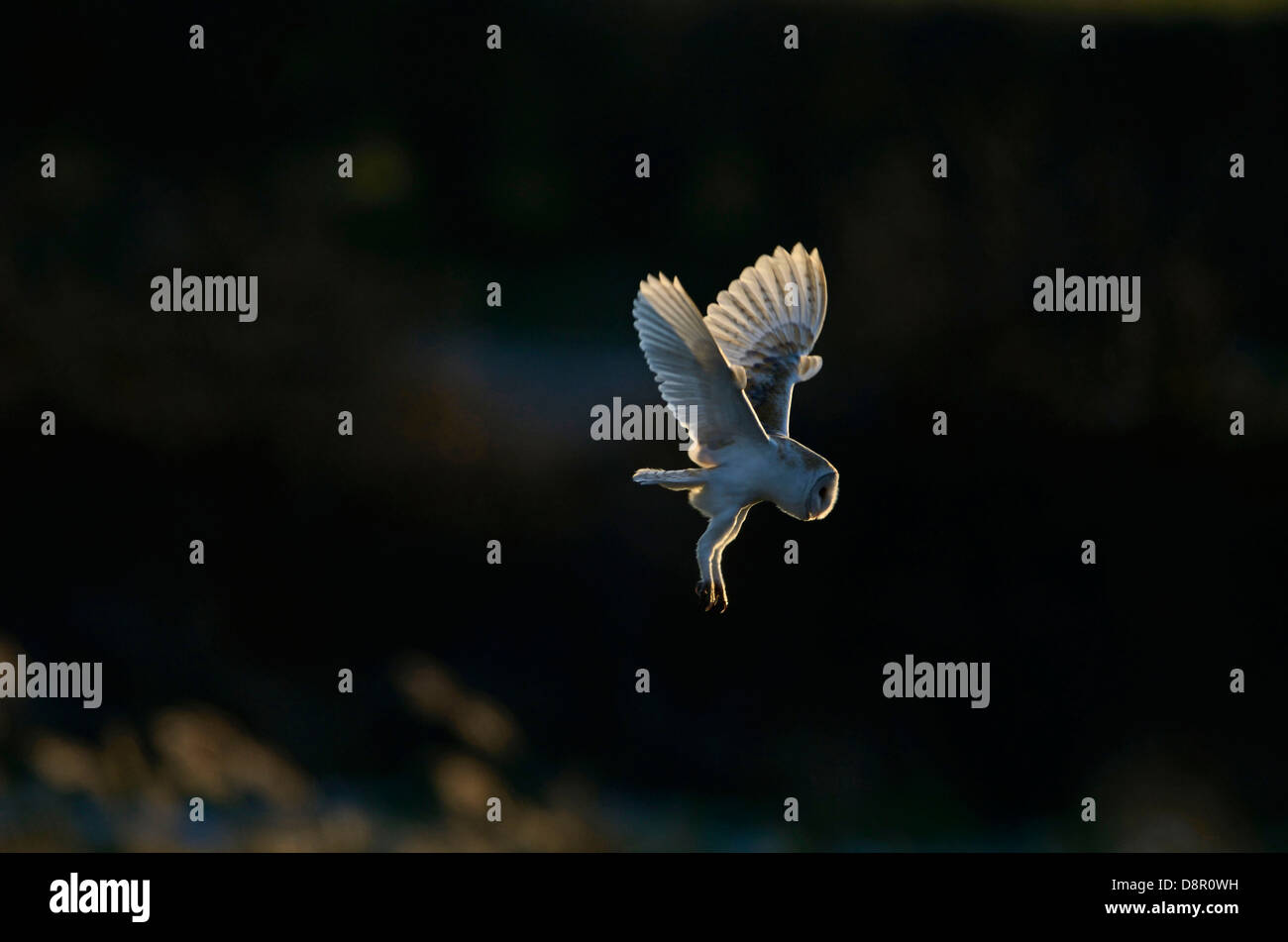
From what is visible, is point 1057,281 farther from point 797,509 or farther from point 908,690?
point 797,509

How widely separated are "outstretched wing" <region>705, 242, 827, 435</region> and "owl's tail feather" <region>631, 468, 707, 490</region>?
56cm

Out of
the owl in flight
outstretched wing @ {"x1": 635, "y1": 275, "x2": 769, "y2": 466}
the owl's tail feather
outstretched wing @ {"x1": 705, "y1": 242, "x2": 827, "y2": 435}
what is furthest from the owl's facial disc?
outstretched wing @ {"x1": 705, "y1": 242, "x2": 827, "y2": 435}

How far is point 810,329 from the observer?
476 cm

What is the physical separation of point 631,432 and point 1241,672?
544 cm

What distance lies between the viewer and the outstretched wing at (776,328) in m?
4.73

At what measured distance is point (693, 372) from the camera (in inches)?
162

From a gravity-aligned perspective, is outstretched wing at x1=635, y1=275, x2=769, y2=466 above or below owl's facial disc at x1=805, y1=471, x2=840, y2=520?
above

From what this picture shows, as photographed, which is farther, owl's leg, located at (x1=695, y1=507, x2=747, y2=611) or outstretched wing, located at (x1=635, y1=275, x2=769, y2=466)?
owl's leg, located at (x1=695, y1=507, x2=747, y2=611)

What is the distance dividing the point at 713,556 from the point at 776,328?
0.97 meters

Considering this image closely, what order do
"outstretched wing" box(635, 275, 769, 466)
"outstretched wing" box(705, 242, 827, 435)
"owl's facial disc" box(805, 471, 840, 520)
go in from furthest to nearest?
"outstretched wing" box(705, 242, 827, 435)
"owl's facial disc" box(805, 471, 840, 520)
"outstretched wing" box(635, 275, 769, 466)

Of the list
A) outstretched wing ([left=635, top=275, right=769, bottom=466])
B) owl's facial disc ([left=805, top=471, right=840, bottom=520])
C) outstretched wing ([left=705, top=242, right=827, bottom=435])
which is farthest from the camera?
outstretched wing ([left=705, top=242, right=827, bottom=435])

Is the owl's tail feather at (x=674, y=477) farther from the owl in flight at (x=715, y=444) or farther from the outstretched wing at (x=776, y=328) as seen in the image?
the outstretched wing at (x=776, y=328)

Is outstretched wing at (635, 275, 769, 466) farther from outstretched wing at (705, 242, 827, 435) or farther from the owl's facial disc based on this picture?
outstretched wing at (705, 242, 827, 435)

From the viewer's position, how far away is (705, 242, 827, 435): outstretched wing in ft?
15.5
